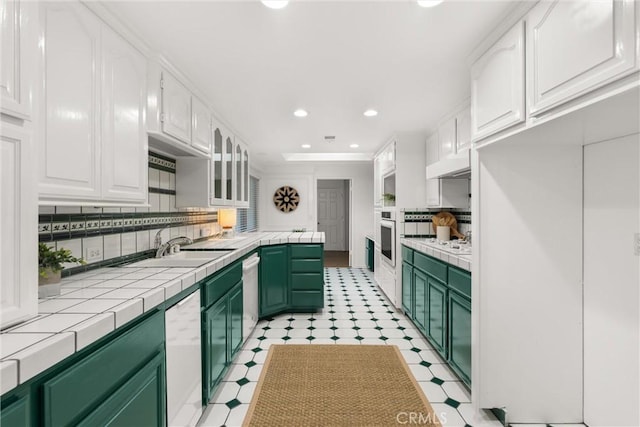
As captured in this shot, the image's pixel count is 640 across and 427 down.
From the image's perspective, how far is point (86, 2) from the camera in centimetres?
130

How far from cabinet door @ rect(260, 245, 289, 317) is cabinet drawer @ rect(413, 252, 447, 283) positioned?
57.9 inches

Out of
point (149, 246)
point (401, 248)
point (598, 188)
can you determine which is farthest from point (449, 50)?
point (149, 246)

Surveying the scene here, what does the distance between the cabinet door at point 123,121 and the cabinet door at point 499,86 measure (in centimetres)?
194

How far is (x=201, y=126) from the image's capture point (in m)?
2.46

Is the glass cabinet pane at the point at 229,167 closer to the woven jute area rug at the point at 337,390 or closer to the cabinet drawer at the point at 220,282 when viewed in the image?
the cabinet drawer at the point at 220,282

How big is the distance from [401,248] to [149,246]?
2616mm

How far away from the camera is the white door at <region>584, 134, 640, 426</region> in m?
1.41

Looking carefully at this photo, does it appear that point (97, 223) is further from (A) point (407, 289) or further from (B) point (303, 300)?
(A) point (407, 289)

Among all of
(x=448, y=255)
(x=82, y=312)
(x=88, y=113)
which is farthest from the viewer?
(x=448, y=255)

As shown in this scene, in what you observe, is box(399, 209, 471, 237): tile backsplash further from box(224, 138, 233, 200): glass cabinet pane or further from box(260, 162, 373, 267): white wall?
box(260, 162, 373, 267): white wall

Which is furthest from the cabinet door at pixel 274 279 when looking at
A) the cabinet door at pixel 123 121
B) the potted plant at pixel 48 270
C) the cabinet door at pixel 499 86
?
the cabinet door at pixel 499 86

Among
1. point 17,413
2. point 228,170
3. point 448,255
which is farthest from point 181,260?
point 448,255

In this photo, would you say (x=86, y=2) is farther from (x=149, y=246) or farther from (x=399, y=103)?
(x=399, y=103)

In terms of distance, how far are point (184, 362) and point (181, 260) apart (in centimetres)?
84
